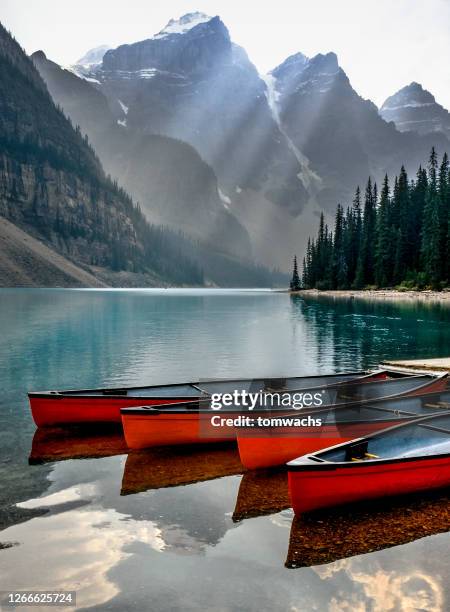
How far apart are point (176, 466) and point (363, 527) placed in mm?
5518

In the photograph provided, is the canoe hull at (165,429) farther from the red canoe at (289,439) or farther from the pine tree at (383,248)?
the pine tree at (383,248)

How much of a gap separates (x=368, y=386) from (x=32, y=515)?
10.8 m

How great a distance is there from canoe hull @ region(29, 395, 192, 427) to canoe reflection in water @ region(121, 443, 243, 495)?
A: 2177 millimetres

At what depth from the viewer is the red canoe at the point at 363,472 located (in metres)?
9.96

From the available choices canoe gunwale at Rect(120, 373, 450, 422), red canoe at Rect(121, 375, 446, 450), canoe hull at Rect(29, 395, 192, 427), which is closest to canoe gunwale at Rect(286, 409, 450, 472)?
canoe gunwale at Rect(120, 373, 450, 422)

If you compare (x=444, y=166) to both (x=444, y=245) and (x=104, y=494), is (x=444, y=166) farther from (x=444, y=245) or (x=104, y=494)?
(x=104, y=494)

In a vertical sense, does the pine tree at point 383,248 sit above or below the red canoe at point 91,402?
above

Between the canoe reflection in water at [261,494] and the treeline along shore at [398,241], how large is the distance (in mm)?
87697

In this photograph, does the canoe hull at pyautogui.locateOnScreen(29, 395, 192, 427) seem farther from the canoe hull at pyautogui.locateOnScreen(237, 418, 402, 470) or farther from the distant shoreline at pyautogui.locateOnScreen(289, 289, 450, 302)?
the distant shoreline at pyautogui.locateOnScreen(289, 289, 450, 302)

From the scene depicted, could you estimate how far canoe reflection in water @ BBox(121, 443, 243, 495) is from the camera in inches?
509

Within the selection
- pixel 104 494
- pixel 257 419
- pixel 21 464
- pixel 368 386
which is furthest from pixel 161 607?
pixel 368 386

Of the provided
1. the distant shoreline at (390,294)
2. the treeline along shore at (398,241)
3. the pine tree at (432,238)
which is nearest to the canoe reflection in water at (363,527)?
the distant shoreline at (390,294)

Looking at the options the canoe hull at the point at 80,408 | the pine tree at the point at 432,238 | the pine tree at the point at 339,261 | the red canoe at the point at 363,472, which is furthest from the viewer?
the pine tree at the point at 339,261

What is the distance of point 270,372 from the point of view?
32094mm
